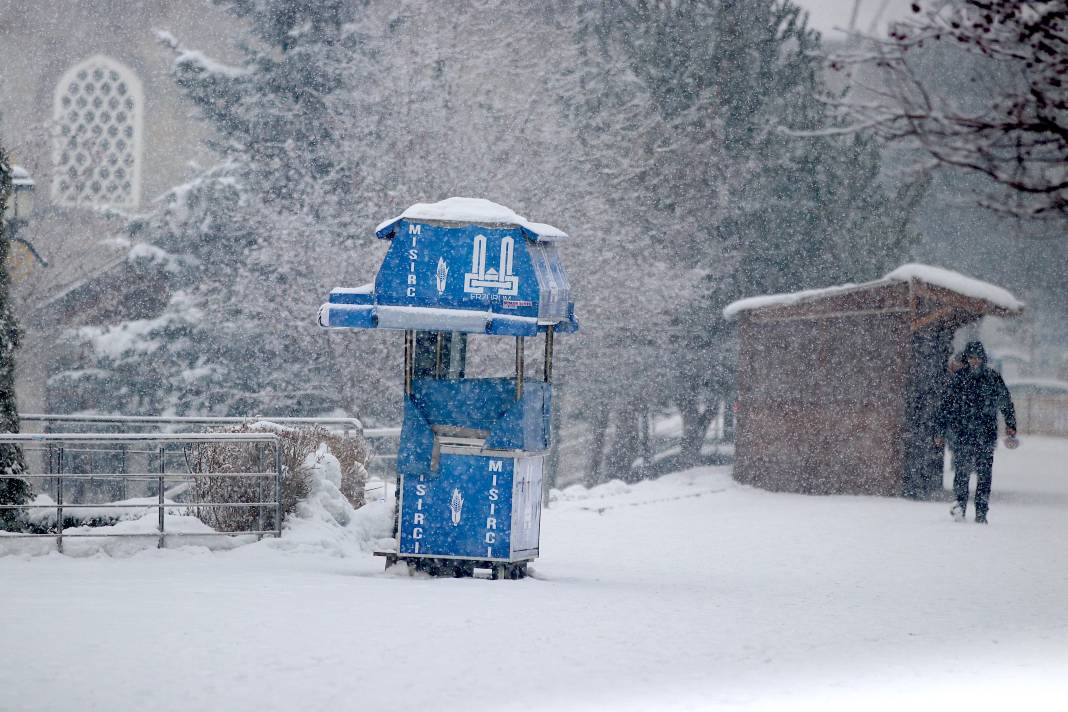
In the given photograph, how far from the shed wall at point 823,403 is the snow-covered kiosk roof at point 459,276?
12.0m

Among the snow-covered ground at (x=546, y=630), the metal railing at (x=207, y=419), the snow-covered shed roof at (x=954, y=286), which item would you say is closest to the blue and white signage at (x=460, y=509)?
the snow-covered ground at (x=546, y=630)

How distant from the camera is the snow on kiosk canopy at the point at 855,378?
869 inches

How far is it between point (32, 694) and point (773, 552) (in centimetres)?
934

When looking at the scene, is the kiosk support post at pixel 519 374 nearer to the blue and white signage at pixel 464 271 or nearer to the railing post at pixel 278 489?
the blue and white signage at pixel 464 271

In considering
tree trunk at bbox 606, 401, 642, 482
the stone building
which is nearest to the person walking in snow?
tree trunk at bbox 606, 401, 642, 482

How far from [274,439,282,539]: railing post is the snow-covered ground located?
5.3 inches

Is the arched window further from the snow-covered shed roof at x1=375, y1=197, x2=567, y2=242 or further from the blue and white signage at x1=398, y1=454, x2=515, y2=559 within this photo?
the blue and white signage at x1=398, y1=454, x2=515, y2=559

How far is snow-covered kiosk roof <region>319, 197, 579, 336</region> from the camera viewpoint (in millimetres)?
11391

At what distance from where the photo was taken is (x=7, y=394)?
14.0 metres

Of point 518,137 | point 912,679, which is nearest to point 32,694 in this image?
point 912,679

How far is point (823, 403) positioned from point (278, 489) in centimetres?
1268

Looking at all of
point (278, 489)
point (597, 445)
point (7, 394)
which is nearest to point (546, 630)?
point (278, 489)

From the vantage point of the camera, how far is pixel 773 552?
14922 mm

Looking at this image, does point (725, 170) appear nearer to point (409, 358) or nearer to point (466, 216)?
point (409, 358)
